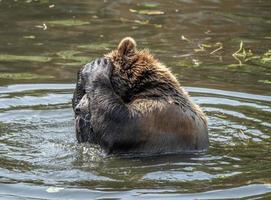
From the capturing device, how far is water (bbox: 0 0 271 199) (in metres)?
7.77

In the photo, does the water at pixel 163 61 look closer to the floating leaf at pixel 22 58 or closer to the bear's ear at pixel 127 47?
the floating leaf at pixel 22 58

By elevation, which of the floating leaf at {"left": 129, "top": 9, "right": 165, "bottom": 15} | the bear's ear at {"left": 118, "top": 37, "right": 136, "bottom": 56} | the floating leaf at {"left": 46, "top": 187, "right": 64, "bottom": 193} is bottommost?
the floating leaf at {"left": 46, "top": 187, "right": 64, "bottom": 193}

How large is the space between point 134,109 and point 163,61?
446cm

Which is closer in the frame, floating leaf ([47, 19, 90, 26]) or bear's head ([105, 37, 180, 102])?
bear's head ([105, 37, 180, 102])

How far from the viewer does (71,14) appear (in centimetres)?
1609

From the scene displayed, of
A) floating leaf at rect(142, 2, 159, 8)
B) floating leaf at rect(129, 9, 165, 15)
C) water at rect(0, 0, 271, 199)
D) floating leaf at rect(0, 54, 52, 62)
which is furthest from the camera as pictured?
floating leaf at rect(142, 2, 159, 8)

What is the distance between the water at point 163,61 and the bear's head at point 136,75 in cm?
68

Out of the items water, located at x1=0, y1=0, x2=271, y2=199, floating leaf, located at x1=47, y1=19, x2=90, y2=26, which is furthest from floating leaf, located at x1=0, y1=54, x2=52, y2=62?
floating leaf, located at x1=47, y1=19, x2=90, y2=26

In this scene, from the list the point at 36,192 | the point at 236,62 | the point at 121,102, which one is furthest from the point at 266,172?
the point at 236,62

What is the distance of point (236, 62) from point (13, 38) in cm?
364

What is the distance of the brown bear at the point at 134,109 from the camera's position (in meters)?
8.41

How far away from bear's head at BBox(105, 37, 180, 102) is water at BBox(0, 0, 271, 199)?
677 mm

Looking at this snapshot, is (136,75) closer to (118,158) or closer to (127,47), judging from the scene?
(127,47)

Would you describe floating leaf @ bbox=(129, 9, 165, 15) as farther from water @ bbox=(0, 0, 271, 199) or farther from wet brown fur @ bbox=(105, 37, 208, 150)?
wet brown fur @ bbox=(105, 37, 208, 150)
